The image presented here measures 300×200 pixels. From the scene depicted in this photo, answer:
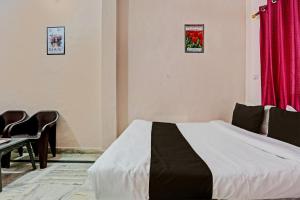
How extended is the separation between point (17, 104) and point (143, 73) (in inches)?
89.4

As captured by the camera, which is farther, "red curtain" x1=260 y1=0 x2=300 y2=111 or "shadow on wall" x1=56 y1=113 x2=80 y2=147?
"shadow on wall" x1=56 y1=113 x2=80 y2=147

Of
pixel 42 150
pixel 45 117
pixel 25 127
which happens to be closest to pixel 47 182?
pixel 42 150

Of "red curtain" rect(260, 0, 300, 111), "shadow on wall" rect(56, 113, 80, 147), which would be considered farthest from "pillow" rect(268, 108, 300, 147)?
"shadow on wall" rect(56, 113, 80, 147)

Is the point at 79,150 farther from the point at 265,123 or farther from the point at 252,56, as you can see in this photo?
the point at 252,56

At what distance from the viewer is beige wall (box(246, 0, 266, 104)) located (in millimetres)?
3340

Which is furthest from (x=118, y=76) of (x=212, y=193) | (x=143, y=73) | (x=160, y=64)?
(x=212, y=193)

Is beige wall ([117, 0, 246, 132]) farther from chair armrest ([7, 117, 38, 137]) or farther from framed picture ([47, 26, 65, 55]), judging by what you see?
chair armrest ([7, 117, 38, 137])

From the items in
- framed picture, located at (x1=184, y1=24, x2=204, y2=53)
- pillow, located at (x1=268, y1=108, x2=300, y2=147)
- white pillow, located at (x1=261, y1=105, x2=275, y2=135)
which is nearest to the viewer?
pillow, located at (x1=268, y1=108, x2=300, y2=147)

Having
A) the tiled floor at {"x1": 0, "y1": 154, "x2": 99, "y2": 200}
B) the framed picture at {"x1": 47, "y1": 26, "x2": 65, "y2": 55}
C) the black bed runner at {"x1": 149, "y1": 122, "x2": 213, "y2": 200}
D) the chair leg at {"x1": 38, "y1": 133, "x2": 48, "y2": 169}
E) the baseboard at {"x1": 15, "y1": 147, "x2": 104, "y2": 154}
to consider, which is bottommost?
the tiled floor at {"x1": 0, "y1": 154, "x2": 99, "y2": 200}

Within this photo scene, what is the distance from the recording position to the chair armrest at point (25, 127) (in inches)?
133

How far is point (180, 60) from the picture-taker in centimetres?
379

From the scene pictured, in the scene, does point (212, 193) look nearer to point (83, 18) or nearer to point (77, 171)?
point (77, 171)

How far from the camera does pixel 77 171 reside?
9.80 ft

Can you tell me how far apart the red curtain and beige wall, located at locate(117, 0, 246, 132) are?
2.53 feet
